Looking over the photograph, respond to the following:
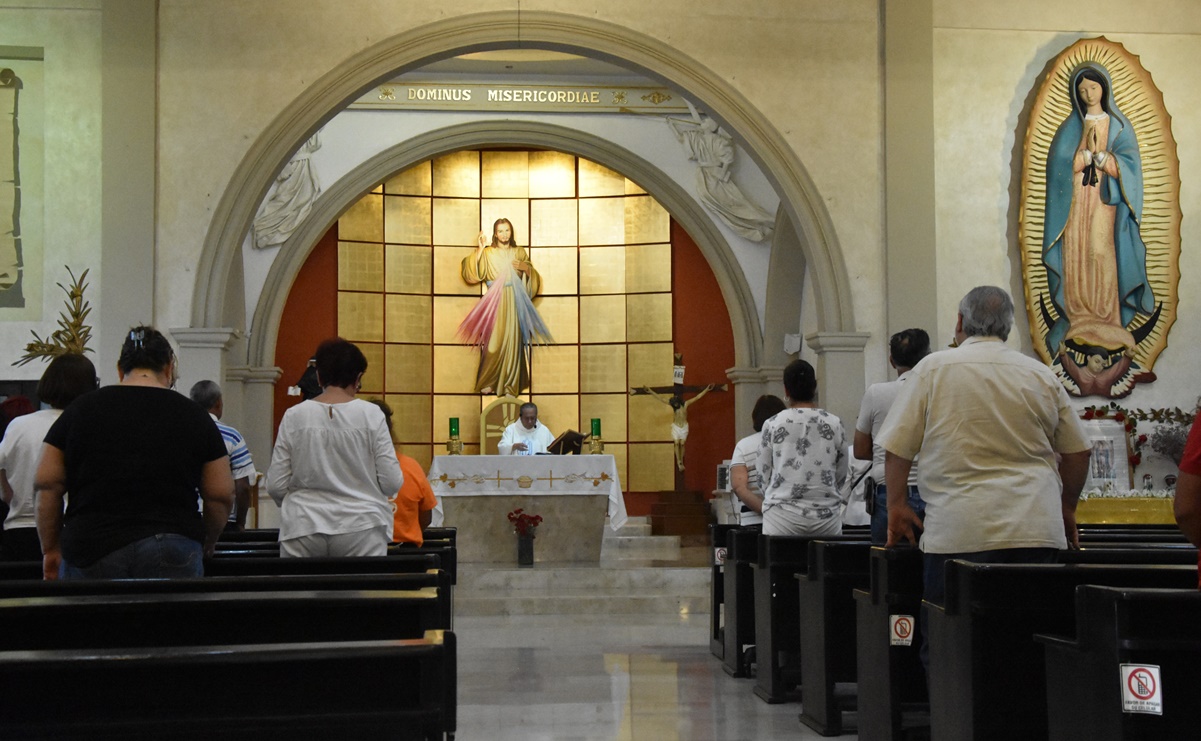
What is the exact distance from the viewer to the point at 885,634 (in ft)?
12.1

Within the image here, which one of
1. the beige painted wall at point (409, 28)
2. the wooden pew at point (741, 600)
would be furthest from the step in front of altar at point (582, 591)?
the wooden pew at point (741, 600)

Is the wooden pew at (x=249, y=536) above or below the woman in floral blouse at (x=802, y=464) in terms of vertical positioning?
below

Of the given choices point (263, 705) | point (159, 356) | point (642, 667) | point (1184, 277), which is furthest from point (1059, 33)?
point (263, 705)

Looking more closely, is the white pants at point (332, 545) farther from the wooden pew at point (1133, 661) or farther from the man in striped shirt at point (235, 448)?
the wooden pew at point (1133, 661)

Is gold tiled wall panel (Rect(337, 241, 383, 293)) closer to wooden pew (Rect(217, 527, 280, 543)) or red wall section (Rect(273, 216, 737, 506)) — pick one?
red wall section (Rect(273, 216, 737, 506))

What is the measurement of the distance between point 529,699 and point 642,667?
38.6 inches

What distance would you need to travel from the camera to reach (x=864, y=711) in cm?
394

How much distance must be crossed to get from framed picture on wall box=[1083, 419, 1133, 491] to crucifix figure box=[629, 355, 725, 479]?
210 inches

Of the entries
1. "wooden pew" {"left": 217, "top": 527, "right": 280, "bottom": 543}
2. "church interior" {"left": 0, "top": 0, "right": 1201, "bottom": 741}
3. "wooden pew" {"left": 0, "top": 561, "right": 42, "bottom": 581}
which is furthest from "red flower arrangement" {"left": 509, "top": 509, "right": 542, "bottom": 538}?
"wooden pew" {"left": 0, "top": 561, "right": 42, "bottom": 581}

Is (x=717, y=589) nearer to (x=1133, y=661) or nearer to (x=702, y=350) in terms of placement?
(x=1133, y=661)

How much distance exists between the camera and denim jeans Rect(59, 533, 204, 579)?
3246mm

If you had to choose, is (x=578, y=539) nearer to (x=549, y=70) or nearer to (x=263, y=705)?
(x=549, y=70)

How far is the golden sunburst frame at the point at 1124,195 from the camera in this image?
7953 mm

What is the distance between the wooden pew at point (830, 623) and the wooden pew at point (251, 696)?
85.5 inches
